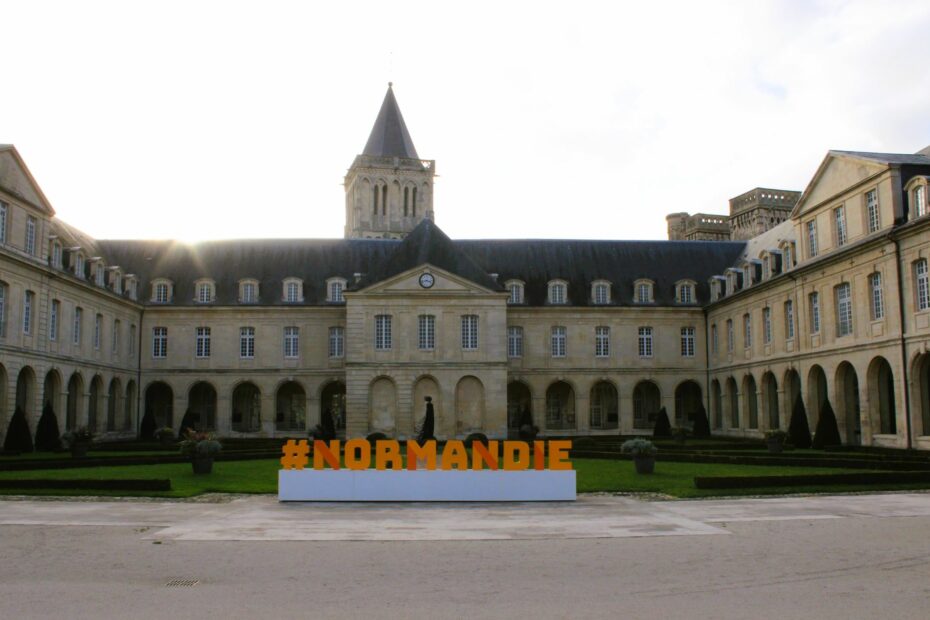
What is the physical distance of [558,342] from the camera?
158 ft

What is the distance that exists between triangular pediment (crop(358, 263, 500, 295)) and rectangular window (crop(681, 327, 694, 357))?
1158 centimetres

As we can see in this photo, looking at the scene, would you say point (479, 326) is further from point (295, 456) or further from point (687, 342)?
point (295, 456)

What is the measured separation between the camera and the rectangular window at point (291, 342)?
4747cm

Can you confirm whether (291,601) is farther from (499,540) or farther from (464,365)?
(464,365)

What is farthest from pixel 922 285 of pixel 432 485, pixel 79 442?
pixel 79 442

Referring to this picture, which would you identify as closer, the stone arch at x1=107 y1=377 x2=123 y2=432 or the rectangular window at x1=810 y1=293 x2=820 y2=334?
the rectangular window at x1=810 y1=293 x2=820 y2=334

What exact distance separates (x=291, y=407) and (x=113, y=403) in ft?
30.8

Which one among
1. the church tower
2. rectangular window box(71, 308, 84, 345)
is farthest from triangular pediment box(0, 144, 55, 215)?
the church tower

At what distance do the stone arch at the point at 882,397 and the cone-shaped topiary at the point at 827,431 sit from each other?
1.33 meters

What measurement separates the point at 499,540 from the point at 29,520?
8281 mm

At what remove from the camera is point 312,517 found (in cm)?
1652

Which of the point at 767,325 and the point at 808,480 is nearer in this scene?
the point at 808,480

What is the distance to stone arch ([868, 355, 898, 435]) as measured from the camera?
31.8 meters

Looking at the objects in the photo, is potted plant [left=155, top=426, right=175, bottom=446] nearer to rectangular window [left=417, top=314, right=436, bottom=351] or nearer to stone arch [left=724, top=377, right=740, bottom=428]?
rectangular window [left=417, top=314, right=436, bottom=351]
